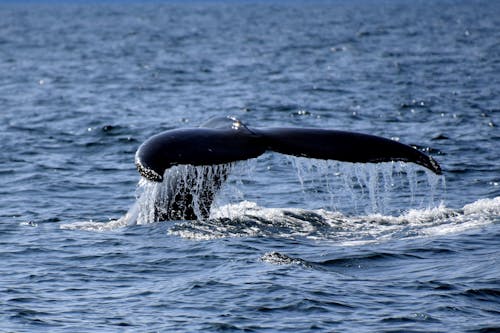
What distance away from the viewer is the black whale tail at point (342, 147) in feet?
30.5

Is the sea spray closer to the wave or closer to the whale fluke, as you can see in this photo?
the wave

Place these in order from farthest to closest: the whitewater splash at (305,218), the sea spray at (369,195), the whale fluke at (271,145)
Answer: the sea spray at (369,195)
the whitewater splash at (305,218)
the whale fluke at (271,145)

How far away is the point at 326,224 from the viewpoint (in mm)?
12000

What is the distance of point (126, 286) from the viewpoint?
32.0 feet

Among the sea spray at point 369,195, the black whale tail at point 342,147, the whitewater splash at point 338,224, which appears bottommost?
the sea spray at point 369,195

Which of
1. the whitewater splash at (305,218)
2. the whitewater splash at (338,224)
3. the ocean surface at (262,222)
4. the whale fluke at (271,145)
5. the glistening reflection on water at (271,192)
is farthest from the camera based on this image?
the whitewater splash at (338,224)

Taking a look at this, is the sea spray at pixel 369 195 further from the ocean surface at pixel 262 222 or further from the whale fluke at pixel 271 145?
the whale fluke at pixel 271 145

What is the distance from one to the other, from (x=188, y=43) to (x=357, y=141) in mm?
46626

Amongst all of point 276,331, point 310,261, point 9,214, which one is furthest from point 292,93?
point 276,331

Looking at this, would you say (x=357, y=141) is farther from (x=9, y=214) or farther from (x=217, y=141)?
(x=9, y=214)

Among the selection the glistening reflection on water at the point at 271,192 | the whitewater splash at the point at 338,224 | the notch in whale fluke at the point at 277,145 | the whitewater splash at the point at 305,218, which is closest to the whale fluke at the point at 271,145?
the notch in whale fluke at the point at 277,145

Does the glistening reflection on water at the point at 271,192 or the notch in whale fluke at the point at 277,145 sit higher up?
the notch in whale fluke at the point at 277,145

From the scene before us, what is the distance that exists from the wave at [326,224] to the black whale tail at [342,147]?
1.74m

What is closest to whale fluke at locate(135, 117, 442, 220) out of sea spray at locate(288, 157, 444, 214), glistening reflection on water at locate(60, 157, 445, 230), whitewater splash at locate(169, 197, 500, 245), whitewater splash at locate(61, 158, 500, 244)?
glistening reflection on water at locate(60, 157, 445, 230)
